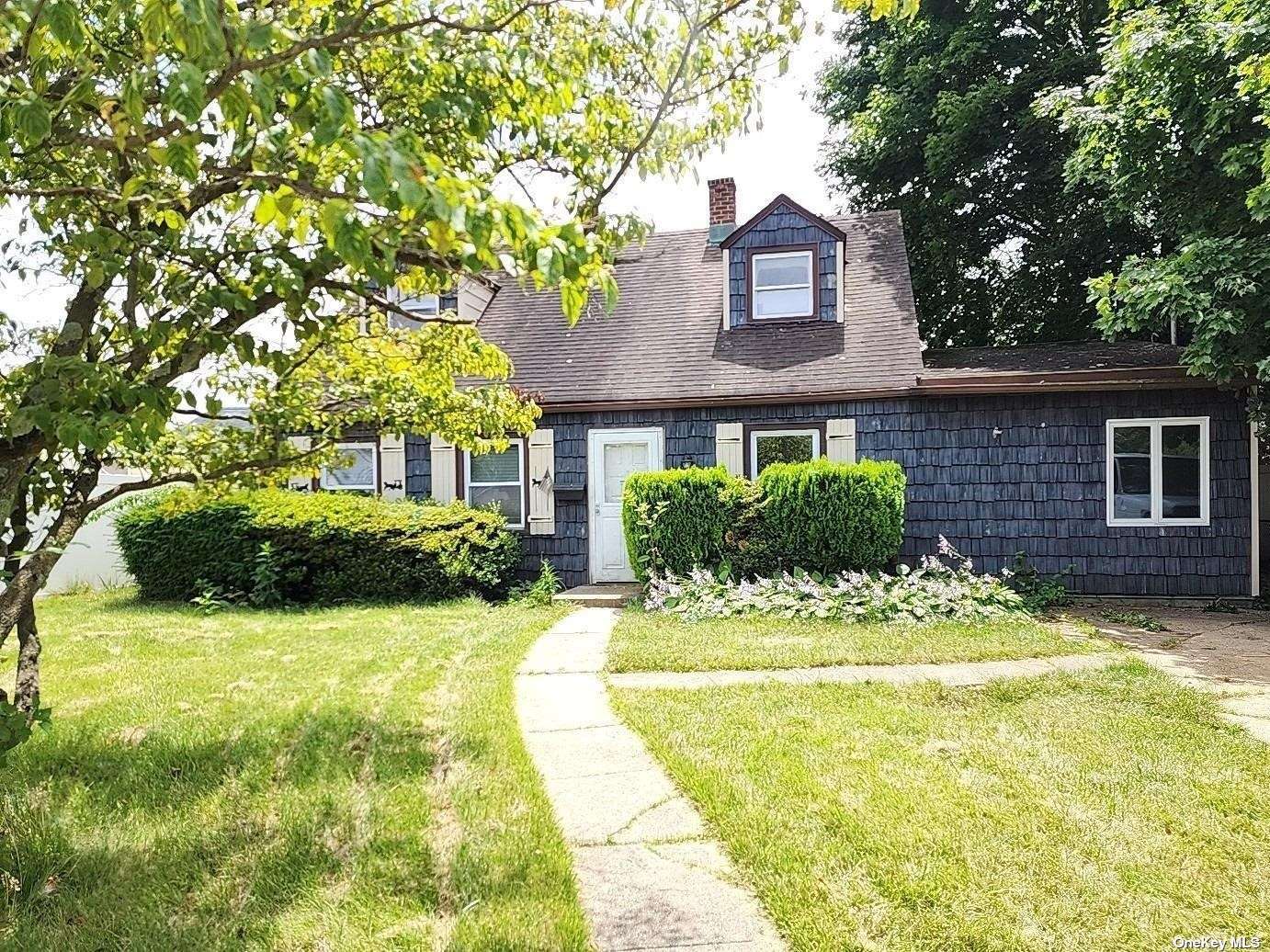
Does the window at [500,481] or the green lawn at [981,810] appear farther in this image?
the window at [500,481]

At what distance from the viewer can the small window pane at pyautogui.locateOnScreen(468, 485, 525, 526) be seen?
1198 cm

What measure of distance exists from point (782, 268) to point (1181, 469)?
587cm

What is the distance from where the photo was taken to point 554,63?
407 centimetres

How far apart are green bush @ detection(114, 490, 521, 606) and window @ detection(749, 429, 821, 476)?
3.68m

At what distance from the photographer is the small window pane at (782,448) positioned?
11195 millimetres

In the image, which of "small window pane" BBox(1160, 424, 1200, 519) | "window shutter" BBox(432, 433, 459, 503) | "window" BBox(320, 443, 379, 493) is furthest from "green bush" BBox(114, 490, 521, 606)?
"small window pane" BBox(1160, 424, 1200, 519)

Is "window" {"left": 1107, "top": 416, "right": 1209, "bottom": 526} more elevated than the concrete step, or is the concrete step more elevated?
"window" {"left": 1107, "top": 416, "right": 1209, "bottom": 526}

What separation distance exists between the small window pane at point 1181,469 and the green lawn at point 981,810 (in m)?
5.97

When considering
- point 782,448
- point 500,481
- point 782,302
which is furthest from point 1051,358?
point 500,481

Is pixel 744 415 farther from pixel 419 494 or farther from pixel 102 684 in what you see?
pixel 102 684

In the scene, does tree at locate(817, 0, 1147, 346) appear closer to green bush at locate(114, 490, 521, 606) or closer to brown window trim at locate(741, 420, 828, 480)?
brown window trim at locate(741, 420, 828, 480)

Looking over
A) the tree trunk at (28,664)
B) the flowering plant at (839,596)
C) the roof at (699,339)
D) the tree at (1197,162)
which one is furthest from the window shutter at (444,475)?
the tree at (1197,162)

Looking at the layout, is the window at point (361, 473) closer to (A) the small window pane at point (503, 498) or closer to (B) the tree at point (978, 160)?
(A) the small window pane at point (503, 498)

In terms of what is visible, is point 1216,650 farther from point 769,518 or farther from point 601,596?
point 601,596
